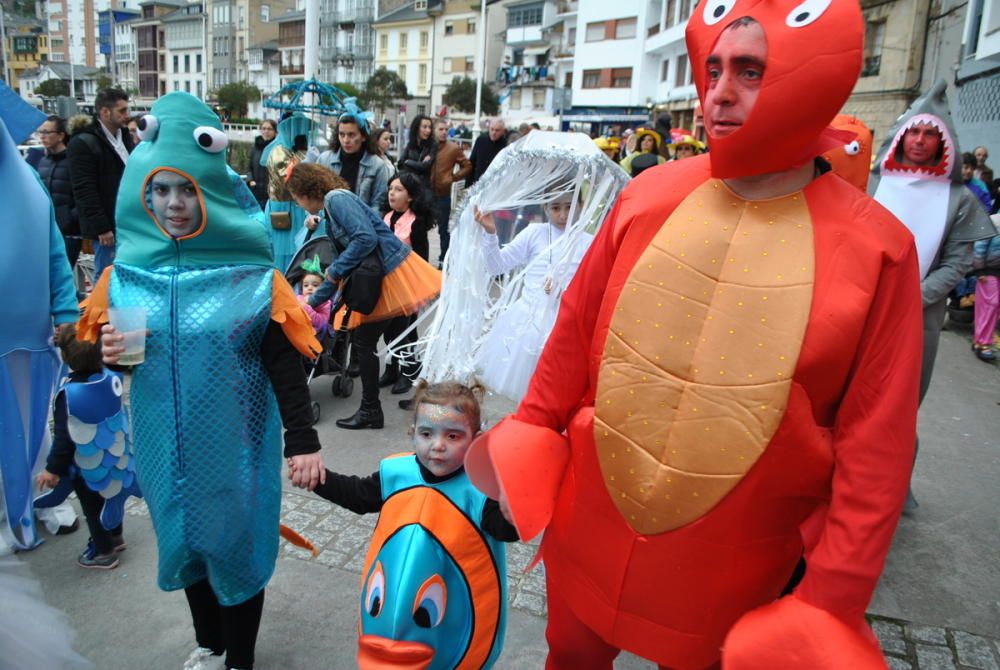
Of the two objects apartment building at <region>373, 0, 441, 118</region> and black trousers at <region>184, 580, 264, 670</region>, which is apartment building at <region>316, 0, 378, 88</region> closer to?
apartment building at <region>373, 0, 441, 118</region>

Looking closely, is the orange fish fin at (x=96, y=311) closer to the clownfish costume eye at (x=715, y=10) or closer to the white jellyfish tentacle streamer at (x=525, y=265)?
the clownfish costume eye at (x=715, y=10)

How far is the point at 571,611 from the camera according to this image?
1.86 meters

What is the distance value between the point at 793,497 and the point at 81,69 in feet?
348

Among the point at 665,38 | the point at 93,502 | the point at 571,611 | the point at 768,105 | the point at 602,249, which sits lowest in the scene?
the point at 93,502

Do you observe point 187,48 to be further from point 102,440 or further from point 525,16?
point 102,440

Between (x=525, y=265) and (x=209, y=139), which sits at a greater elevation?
(x=209, y=139)

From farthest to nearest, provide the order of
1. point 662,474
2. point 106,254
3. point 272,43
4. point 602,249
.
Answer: point 272,43 → point 106,254 → point 602,249 → point 662,474

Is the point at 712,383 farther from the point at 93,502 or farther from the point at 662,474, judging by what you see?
the point at 93,502

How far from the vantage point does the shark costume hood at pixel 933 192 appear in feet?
11.3

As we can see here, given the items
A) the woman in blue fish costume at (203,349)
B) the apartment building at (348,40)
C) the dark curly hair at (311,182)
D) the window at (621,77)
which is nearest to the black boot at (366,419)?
the dark curly hair at (311,182)

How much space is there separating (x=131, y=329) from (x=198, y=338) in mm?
173

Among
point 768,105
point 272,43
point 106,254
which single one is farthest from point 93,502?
point 272,43

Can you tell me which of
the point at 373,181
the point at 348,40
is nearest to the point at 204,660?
the point at 373,181

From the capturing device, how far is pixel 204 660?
249 centimetres
